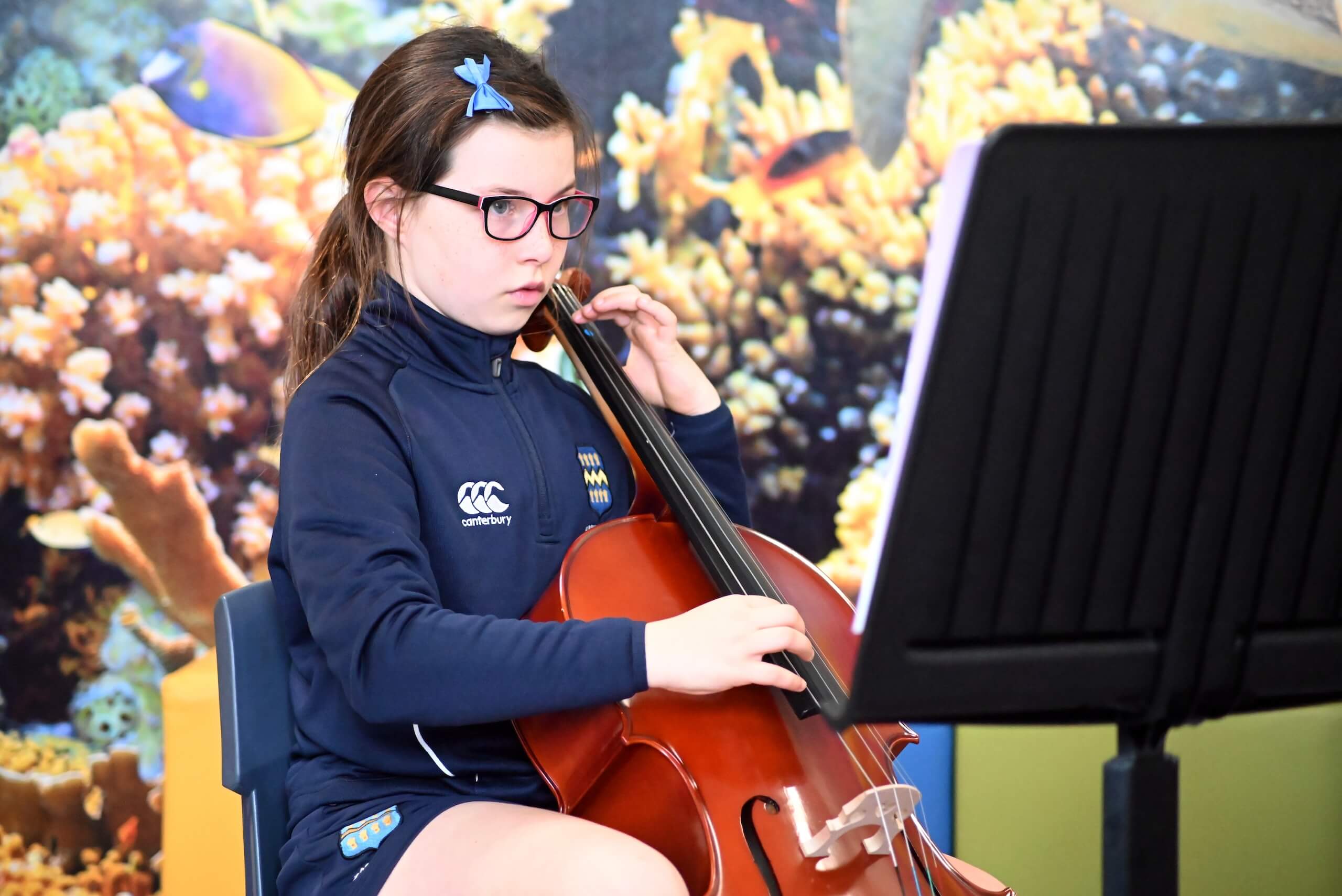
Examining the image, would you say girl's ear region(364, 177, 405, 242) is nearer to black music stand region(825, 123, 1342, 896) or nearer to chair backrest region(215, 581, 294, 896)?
chair backrest region(215, 581, 294, 896)

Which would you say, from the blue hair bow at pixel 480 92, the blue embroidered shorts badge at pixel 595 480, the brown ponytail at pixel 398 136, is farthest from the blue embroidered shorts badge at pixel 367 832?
the blue hair bow at pixel 480 92

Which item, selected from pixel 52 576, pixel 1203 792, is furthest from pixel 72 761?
pixel 1203 792

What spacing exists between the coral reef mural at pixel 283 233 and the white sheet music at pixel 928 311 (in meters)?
1.68

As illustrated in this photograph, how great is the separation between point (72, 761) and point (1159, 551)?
1968 mm

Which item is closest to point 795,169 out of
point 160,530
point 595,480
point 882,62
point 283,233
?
point 882,62

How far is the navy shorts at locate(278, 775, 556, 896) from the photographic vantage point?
0.94 meters

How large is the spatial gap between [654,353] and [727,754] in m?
0.57

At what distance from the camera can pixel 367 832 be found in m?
0.96

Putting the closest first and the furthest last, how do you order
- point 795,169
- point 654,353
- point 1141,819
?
1. point 1141,819
2. point 654,353
3. point 795,169

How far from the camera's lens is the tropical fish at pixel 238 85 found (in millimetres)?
2045

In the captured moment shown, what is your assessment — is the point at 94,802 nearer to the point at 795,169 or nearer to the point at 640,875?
the point at 640,875

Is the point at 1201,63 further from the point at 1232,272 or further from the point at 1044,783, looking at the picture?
the point at 1232,272

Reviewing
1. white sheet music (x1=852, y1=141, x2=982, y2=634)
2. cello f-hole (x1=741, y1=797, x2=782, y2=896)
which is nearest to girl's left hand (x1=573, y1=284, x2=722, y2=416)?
cello f-hole (x1=741, y1=797, x2=782, y2=896)

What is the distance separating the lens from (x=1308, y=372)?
2.07 ft
